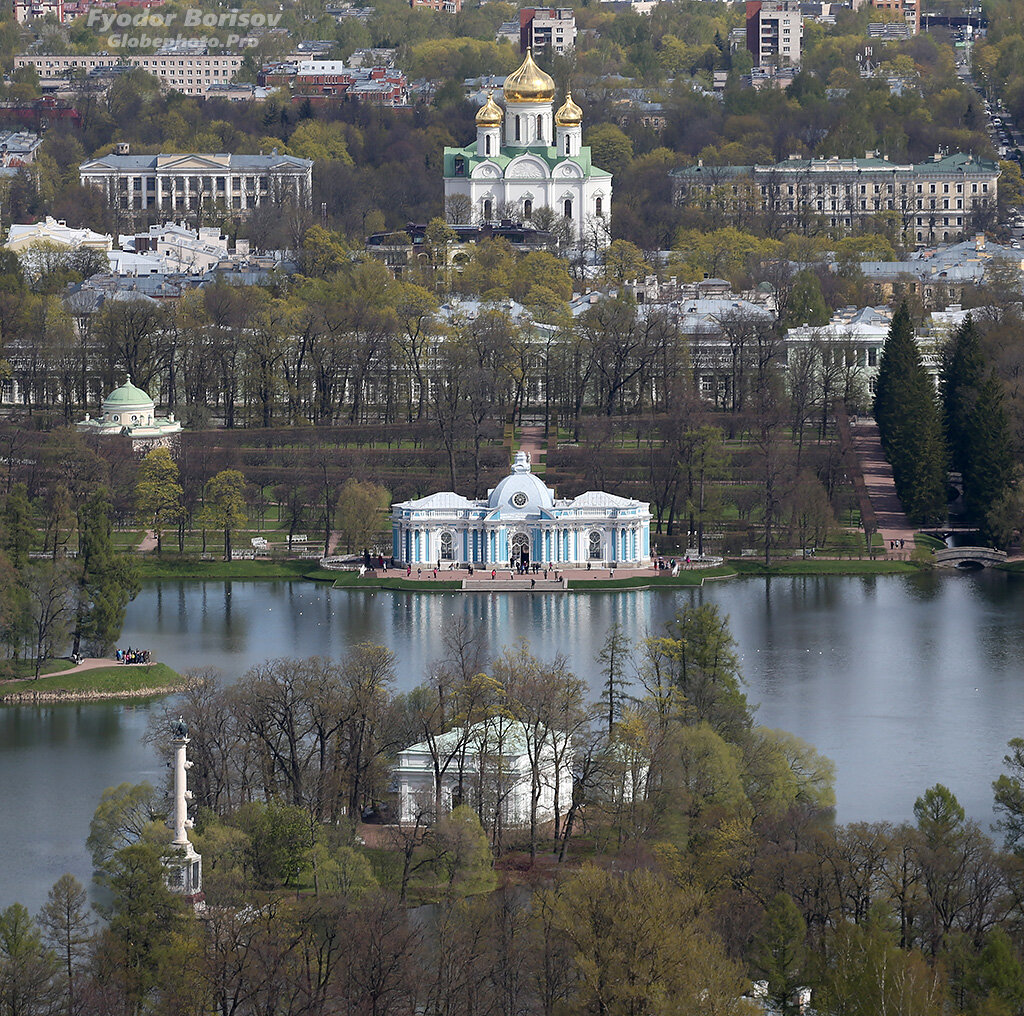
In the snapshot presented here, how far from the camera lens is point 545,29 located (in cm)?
19100

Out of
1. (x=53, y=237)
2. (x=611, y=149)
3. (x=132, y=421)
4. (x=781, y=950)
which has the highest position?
(x=611, y=149)

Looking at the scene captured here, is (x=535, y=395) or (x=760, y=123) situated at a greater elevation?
(x=760, y=123)

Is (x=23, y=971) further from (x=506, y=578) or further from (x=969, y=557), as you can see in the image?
(x=969, y=557)

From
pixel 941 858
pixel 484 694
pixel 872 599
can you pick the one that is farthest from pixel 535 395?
pixel 941 858

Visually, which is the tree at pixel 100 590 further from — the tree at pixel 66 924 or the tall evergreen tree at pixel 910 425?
the tall evergreen tree at pixel 910 425

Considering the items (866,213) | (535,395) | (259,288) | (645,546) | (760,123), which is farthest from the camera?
(760,123)

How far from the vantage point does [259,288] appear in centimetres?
10919

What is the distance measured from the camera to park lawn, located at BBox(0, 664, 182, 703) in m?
62.9

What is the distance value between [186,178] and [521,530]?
2687 inches

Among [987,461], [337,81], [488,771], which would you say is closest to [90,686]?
[488,771]

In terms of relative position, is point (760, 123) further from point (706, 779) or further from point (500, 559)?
point (706, 779)

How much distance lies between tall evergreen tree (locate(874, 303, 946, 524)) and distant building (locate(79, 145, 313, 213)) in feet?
186

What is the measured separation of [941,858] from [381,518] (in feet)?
123

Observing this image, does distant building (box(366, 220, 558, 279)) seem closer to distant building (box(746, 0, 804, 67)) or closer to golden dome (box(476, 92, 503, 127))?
A: golden dome (box(476, 92, 503, 127))
